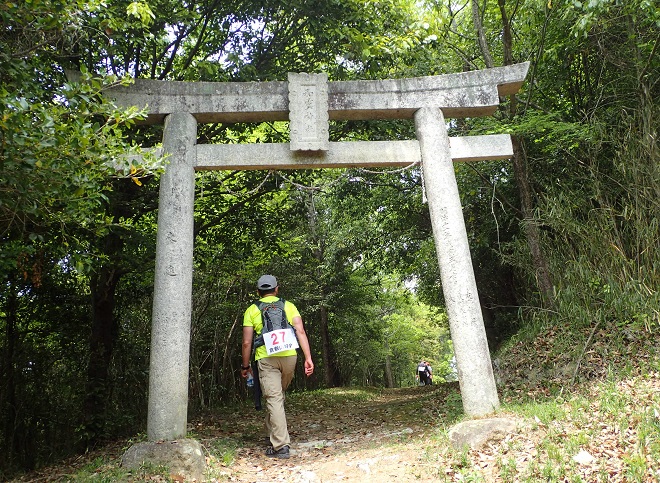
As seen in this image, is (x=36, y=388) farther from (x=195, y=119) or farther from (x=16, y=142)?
(x=16, y=142)

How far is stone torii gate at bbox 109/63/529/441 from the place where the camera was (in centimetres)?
488

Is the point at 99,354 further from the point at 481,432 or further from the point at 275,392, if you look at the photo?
the point at 481,432

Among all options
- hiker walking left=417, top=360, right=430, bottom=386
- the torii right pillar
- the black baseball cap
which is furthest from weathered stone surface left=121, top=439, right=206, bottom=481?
hiker walking left=417, top=360, right=430, bottom=386

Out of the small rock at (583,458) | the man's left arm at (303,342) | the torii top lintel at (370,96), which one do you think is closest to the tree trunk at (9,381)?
the torii top lintel at (370,96)

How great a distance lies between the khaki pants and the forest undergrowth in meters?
0.25

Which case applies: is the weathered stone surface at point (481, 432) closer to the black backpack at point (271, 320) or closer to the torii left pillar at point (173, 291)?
the black backpack at point (271, 320)

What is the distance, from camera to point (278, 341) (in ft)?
16.1

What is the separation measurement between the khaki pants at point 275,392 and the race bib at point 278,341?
13cm

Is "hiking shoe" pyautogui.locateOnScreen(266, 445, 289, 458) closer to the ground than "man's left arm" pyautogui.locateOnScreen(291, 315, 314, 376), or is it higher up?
closer to the ground

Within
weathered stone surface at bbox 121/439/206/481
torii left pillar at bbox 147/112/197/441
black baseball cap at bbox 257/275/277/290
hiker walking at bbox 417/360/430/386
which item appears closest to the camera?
weathered stone surface at bbox 121/439/206/481

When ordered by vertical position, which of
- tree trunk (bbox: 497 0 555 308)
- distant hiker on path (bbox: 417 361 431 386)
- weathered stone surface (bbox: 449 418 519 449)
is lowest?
weathered stone surface (bbox: 449 418 519 449)

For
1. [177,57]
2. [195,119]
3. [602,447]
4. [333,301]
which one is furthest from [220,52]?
[333,301]

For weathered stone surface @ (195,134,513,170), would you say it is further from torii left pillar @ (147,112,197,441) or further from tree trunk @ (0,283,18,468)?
tree trunk @ (0,283,18,468)

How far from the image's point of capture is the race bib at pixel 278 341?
488 centimetres
